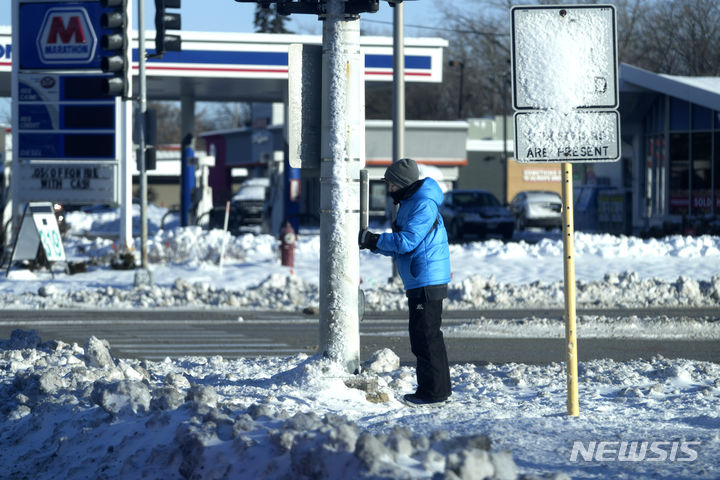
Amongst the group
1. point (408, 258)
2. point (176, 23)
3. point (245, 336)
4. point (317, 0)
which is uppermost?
point (176, 23)

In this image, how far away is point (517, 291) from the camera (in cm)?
1839

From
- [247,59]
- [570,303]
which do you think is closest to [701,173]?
Answer: [247,59]

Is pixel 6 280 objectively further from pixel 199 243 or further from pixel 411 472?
pixel 411 472

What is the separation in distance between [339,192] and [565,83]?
2301 mm

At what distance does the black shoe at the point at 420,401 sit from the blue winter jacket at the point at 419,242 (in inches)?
30.1

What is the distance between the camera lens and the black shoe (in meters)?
7.94

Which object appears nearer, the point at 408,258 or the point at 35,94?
the point at 408,258

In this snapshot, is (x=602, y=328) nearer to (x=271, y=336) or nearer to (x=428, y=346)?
(x=271, y=336)

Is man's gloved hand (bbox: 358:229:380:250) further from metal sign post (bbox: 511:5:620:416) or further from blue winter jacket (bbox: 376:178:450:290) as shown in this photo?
A: metal sign post (bbox: 511:5:620:416)

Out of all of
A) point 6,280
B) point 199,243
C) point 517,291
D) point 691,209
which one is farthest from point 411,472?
point 691,209

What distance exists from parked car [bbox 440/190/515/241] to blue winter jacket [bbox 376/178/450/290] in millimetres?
28268

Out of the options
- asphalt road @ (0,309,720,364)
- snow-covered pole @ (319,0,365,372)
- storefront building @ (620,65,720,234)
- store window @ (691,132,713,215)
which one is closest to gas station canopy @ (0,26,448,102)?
storefront building @ (620,65,720,234)

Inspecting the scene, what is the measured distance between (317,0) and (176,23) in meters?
9.62

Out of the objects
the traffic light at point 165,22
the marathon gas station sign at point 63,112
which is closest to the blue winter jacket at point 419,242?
the traffic light at point 165,22
